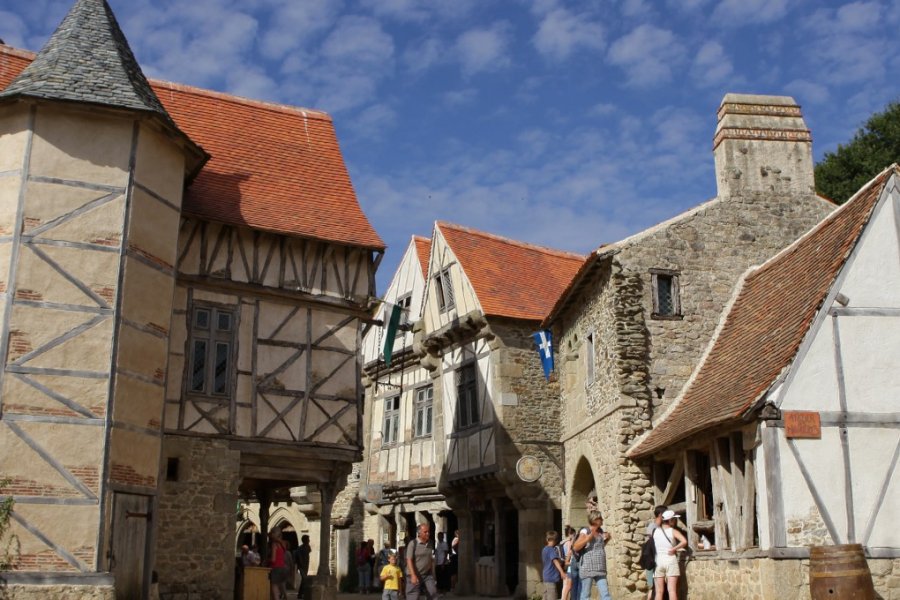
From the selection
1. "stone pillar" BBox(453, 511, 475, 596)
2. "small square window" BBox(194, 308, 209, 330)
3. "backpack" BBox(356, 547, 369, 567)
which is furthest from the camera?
"backpack" BBox(356, 547, 369, 567)

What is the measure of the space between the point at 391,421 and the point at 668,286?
38.1ft

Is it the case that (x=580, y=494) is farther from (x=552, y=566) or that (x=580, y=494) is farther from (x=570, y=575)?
(x=552, y=566)

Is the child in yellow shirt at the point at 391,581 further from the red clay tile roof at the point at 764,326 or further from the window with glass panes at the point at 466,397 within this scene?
the window with glass panes at the point at 466,397

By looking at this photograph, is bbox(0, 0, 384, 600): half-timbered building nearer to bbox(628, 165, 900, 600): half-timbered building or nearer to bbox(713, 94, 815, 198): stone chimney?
bbox(713, 94, 815, 198): stone chimney

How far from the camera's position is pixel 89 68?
→ 42.8 ft

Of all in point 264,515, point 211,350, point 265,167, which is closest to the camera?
point 211,350

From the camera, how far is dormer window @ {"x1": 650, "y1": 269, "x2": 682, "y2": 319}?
1452 cm

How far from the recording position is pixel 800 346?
34.9 ft

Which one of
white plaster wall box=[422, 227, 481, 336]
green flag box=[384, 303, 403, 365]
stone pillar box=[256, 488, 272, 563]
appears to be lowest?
stone pillar box=[256, 488, 272, 563]

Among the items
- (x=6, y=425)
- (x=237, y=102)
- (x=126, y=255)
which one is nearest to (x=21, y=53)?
(x=237, y=102)

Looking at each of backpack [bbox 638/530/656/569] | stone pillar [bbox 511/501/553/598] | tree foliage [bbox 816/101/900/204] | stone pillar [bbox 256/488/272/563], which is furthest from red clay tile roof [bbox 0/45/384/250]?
tree foliage [bbox 816/101/900/204]

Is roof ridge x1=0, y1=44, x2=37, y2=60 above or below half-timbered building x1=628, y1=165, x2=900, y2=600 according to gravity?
above

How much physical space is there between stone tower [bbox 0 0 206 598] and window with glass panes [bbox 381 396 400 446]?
11.9 metres

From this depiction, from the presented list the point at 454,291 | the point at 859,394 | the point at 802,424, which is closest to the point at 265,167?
the point at 454,291
